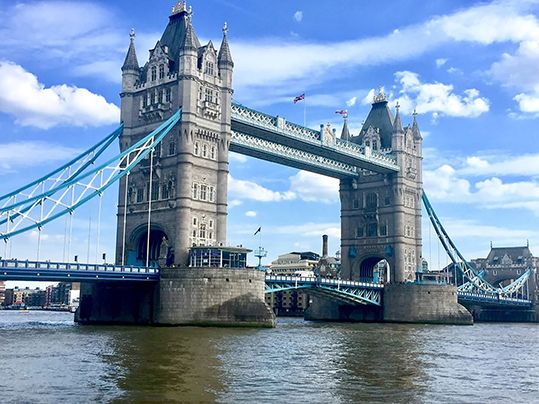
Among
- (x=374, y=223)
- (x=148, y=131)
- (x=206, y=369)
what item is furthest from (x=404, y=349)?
(x=374, y=223)

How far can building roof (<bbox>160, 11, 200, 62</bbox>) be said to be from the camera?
81500 mm

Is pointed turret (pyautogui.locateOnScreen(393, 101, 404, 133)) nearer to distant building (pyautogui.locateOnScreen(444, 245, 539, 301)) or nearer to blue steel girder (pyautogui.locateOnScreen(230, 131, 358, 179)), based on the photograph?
blue steel girder (pyautogui.locateOnScreen(230, 131, 358, 179))

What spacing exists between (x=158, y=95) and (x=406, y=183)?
162 feet

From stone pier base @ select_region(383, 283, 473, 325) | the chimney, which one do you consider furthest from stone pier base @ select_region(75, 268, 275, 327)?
the chimney

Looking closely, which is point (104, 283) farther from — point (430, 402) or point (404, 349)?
point (430, 402)

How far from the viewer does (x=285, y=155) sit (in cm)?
9531

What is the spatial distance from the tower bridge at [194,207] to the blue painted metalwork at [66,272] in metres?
0.11

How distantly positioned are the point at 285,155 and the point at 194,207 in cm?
2140

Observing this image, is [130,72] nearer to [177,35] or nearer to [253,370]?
[177,35]

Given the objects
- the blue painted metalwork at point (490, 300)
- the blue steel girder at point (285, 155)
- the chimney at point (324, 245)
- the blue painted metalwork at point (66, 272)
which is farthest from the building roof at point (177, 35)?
the chimney at point (324, 245)

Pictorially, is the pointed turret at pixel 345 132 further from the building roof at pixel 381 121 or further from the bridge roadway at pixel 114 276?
the bridge roadway at pixel 114 276

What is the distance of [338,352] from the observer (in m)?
45.1

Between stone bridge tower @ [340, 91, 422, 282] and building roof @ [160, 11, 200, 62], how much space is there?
38.8 m

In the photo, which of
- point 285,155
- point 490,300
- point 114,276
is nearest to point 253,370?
point 114,276
